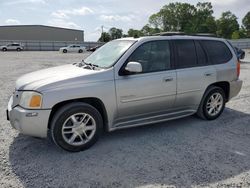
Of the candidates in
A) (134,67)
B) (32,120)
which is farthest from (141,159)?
(32,120)

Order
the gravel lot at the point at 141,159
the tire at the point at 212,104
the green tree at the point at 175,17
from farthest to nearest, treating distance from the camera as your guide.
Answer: the green tree at the point at 175,17 → the tire at the point at 212,104 → the gravel lot at the point at 141,159

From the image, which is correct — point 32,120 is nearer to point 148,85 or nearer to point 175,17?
point 148,85

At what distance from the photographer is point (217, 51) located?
207 inches

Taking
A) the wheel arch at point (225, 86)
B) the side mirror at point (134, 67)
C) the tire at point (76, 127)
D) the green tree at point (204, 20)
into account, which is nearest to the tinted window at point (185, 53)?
the wheel arch at point (225, 86)

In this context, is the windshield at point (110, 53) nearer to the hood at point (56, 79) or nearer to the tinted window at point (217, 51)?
the hood at point (56, 79)

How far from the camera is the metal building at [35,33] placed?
213 feet

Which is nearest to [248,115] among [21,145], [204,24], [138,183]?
[138,183]

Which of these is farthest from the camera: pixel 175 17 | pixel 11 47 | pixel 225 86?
pixel 175 17

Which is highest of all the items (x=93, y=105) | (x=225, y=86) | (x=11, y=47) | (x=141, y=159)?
(x=11, y=47)

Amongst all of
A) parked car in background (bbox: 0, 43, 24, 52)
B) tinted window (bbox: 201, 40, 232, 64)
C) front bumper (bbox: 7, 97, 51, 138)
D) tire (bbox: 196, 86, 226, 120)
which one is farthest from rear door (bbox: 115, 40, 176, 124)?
parked car in background (bbox: 0, 43, 24, 52)

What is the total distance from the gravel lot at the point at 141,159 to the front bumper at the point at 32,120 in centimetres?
41

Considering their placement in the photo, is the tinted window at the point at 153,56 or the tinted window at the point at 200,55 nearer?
the tinted window at the point at 153,56

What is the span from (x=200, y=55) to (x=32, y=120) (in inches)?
131

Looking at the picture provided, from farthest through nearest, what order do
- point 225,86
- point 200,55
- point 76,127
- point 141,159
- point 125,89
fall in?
1. point 225,86
2. point 200,55
3. point 125,89
4. point 76,127
5. point 141,159
